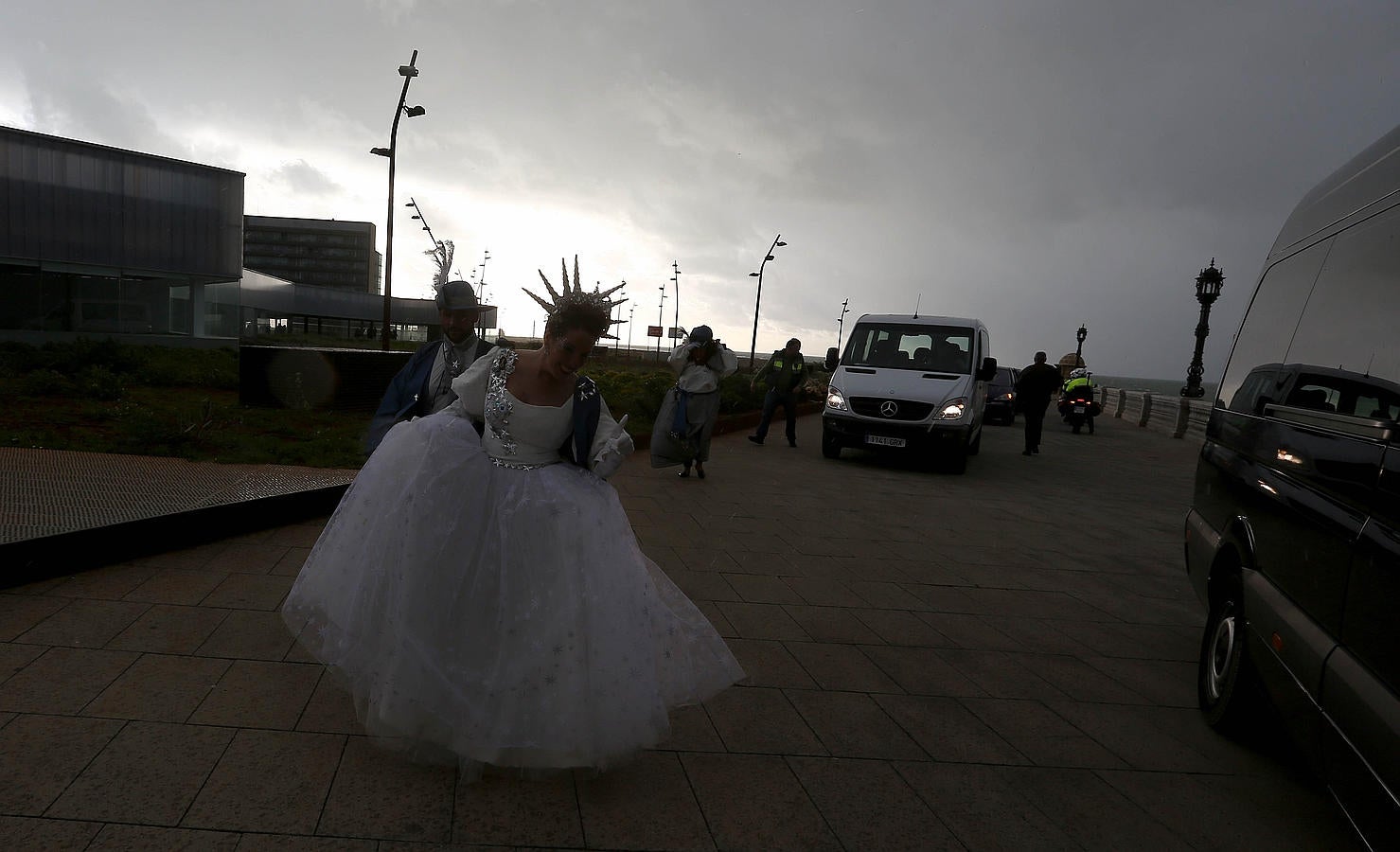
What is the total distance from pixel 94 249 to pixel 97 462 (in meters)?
26.2

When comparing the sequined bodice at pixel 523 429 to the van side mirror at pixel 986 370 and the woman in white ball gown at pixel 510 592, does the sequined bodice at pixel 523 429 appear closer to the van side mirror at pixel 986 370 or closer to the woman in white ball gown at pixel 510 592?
the woman in white ball gown at pixel 510 592

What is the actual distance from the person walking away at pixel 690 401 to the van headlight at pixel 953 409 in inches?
148

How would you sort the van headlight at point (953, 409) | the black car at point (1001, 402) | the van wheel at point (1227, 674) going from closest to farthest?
the van wheel at point (1227, 674), the van headlight at point (953, 409), the black car at point (1001, 402)

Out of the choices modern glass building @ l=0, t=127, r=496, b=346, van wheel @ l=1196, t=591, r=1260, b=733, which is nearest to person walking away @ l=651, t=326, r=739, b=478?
van wheel @ l=1196, t=591, r=1260, b=733

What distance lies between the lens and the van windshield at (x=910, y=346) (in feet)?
45.2

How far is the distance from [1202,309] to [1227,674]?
26.7 meters

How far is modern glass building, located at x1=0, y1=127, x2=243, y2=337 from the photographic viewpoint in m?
27.2

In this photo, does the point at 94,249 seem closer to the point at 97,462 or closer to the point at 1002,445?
the point at 97,462

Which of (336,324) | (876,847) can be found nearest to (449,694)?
(876,847)

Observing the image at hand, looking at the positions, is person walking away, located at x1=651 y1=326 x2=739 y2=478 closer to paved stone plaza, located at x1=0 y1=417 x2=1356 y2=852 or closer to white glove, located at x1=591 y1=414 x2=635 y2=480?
paved stone plaza, located at x1=0 y1=417 x2=1356 y2=852

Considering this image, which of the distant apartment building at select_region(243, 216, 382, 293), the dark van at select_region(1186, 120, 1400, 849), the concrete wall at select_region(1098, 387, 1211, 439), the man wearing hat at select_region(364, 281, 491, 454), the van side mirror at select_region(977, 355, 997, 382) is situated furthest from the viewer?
the distant apartment building at select_region(243, 216, 382, 293)

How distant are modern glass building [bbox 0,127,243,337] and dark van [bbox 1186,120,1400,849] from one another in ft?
102

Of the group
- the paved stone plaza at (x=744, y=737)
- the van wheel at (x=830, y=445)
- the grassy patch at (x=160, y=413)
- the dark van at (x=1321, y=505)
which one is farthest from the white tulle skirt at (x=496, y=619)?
the van wheel at (x=830, y=445)

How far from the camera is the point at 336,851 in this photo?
8.48 feet
